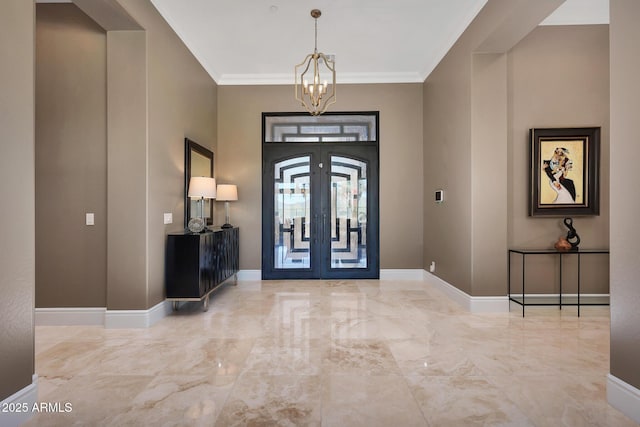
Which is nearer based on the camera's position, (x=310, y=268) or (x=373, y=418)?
(x=373, y=418)

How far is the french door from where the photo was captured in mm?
Result: 5688

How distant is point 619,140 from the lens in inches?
75.1

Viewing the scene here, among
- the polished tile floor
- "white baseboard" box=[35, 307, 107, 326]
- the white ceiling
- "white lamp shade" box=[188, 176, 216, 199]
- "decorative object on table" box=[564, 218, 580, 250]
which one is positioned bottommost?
the polished tile floor

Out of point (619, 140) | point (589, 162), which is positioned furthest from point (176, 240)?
point (589, 162)

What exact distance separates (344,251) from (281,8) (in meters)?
3.63

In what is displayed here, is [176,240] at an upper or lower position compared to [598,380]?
upper

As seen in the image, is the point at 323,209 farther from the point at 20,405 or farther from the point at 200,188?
the point at 20,405

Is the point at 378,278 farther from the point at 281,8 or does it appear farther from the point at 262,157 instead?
the point at 281,8

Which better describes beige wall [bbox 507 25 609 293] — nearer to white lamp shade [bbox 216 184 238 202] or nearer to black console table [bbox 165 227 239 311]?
black console table [bbox 165 227 239 311]

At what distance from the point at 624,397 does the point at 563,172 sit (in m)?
2.80

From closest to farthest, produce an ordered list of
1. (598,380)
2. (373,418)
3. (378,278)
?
(373,418) → (598,380) → (378,278)

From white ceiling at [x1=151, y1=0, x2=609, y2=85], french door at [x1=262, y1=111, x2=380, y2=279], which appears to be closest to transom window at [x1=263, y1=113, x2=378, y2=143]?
french door at [x1=262, y1=111, x2=380, y2=279]

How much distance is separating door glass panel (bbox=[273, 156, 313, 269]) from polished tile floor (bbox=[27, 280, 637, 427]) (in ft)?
5.95

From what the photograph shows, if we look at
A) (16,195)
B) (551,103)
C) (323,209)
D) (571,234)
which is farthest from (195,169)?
(571,234)
